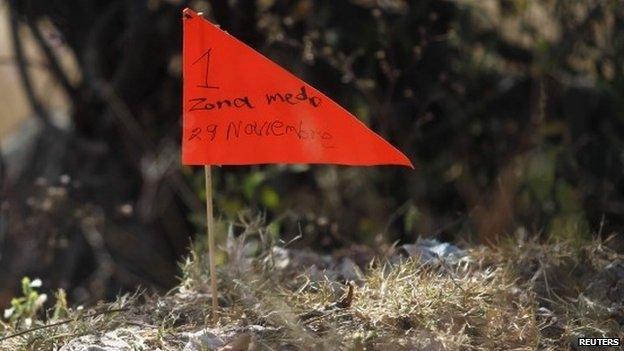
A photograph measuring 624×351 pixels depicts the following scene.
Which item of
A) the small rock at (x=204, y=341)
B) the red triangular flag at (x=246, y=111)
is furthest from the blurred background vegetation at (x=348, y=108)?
the small rock at (x=204, y=341)

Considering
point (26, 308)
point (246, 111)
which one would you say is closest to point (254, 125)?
point (246, 111)

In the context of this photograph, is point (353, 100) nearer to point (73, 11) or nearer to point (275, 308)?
point (73, 11)

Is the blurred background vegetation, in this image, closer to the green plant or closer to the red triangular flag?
the green plant

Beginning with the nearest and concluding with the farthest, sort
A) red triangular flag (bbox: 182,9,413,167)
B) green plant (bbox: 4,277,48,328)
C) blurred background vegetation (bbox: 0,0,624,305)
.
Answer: red triangular flag (bbox: 182,9,413,167)
green plant (bbox: 4,277,48,328)
blurred background vegetation (bbox: 0,0,624,305)

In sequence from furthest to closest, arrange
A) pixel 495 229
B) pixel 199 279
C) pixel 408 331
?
1. pixel 495 229
2. pixel 199 279
3. pixel 408 331

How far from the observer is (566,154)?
223 inches

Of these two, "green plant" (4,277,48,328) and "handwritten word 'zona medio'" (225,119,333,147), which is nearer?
"handwritten word 'zona medio'" (225,119,333,147)

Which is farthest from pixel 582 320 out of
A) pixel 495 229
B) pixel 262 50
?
pixel 262 50

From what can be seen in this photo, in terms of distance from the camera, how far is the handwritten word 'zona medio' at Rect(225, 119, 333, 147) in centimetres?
299

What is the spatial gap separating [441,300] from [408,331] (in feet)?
0.51

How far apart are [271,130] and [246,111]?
9 cm

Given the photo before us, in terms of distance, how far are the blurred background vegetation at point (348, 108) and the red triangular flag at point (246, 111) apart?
205 centimetres

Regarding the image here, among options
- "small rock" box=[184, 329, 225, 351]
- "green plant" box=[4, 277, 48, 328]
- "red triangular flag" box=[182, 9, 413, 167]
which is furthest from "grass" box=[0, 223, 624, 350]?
"red triangular flag" box=[182, 9, 413, 167]

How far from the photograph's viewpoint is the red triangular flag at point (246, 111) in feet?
9.82
